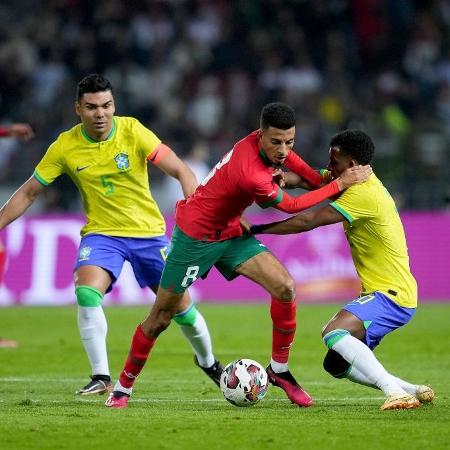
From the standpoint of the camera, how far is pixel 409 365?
39.2 ft

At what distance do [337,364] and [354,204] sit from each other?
1.17 m

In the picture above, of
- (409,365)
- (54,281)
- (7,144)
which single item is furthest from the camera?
(7,144)

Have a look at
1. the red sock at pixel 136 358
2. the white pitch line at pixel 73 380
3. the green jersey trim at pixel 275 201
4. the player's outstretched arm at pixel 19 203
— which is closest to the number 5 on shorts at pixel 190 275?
the red sock at pixel 136 358

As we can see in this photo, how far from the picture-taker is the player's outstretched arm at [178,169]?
934cm

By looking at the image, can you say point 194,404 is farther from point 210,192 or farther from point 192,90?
point 192,90

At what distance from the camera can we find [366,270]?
8.91 metres

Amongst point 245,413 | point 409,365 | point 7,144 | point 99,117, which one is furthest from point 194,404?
point 7,144

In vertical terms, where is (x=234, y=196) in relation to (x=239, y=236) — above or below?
above

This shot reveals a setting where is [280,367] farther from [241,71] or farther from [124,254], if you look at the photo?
[241,71]

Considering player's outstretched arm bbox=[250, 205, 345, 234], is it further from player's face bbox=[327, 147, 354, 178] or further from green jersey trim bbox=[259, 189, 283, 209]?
player's face bbox=[327, 147, 354, 178]

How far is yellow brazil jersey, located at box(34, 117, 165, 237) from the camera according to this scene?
10.0 metres

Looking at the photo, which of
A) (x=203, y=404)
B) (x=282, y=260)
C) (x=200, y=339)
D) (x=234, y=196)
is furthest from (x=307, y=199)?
(x=282, y=260)

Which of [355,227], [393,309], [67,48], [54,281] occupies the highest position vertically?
[67,48]

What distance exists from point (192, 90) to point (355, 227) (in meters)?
13.9
